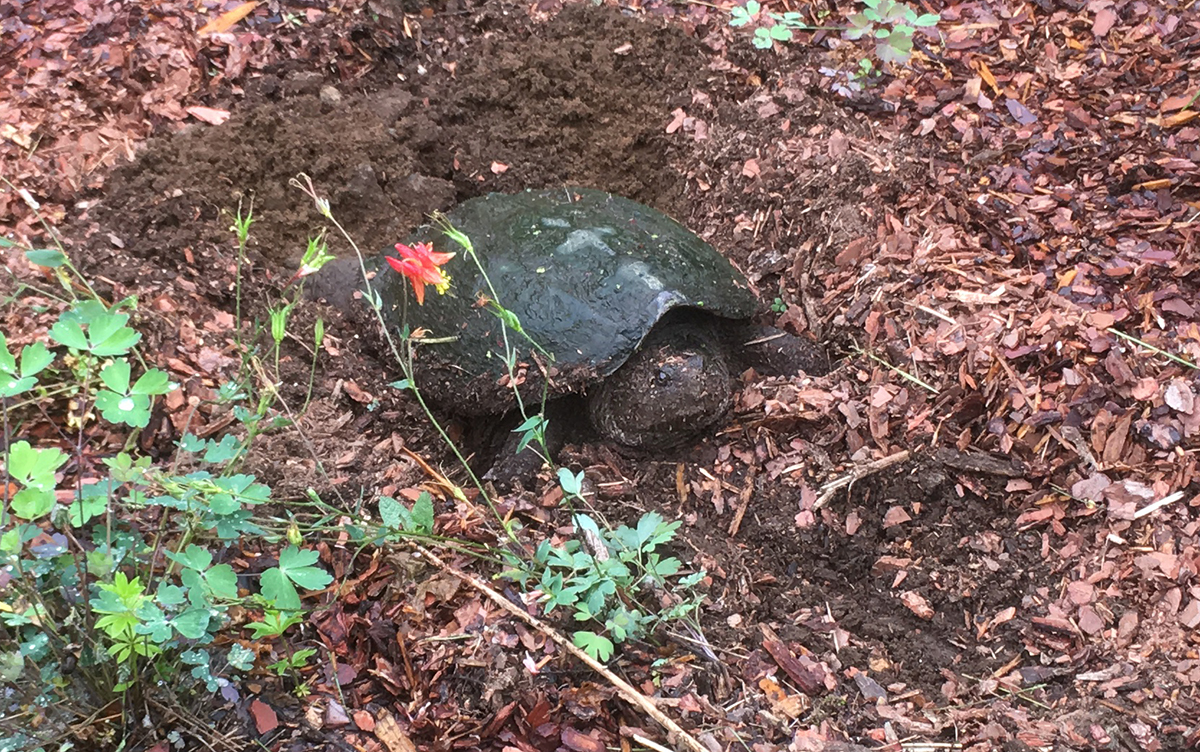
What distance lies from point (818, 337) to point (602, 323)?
82 cm

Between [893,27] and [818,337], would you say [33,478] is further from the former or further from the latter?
[893,27]

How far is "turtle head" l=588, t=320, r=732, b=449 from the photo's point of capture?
2.63 metres

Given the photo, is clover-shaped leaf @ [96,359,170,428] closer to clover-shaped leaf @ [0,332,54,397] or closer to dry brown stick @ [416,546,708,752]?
clover-shaped leaf @ [0,332,54,397]

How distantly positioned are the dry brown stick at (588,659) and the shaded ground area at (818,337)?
49 mm

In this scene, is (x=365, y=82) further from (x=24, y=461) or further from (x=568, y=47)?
(x=24, y=461)

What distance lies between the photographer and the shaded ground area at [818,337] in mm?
1812

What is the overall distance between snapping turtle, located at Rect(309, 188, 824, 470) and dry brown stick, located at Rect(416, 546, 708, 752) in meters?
0.91

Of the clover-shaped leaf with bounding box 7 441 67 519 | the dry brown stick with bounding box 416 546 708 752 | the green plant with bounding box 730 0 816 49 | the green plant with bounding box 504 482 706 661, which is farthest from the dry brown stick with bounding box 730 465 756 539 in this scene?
the green plant with bounding box 730 0 816 49

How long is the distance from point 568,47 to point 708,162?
888 mm

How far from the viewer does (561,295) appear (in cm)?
267

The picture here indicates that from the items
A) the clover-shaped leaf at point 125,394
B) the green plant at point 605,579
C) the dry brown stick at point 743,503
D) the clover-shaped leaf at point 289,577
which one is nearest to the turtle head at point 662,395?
the dry brown stick at point 743,503

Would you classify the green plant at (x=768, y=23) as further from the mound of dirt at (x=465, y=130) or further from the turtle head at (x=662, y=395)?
the turtle head at (x=662, y=395)

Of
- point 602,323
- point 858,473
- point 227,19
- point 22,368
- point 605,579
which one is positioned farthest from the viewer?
point 227,19

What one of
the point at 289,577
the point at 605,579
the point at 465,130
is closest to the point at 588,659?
the point at 605,579
